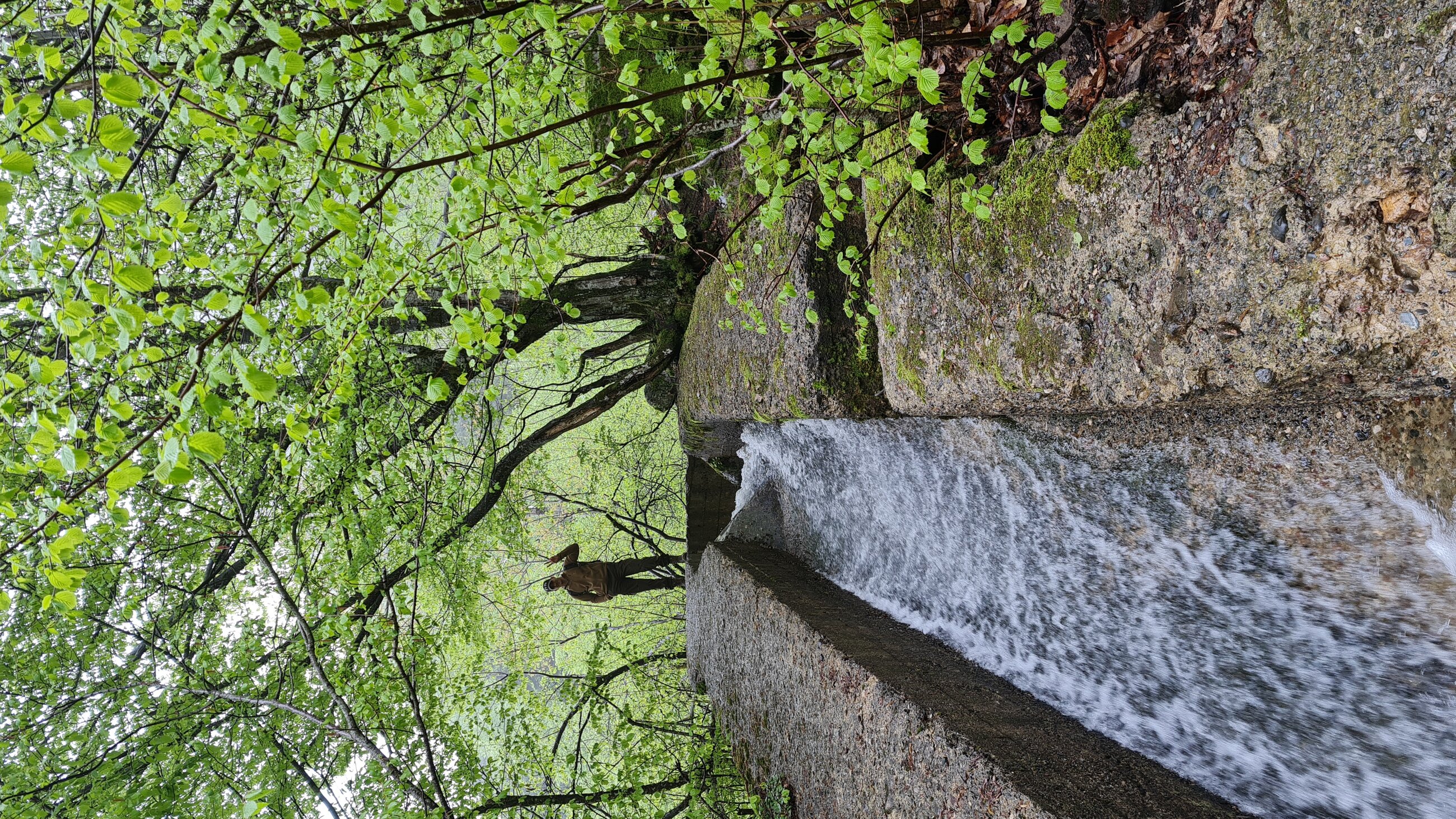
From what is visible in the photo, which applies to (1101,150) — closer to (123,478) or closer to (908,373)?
(908,373)

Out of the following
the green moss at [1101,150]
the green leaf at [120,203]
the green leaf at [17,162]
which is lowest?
the green leaf at [120,203]

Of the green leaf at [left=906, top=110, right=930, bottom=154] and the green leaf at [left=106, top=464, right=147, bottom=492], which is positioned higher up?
the green leaf at [left=906, top=110, right=930, bottom=154]

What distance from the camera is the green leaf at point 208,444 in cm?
165

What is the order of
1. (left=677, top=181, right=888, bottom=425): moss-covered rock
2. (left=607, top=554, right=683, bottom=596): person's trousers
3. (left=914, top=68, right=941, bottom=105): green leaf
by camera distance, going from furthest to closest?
(left=607, top=554, right=683, bottom=596): person's trousers → (left=677, top=181, right=888, bottom=425): moss-covered rock → (left=914, top=68, right=941, bottom=105): green leaf

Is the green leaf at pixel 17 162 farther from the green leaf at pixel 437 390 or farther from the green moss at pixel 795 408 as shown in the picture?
the green moss at pixel 795 408

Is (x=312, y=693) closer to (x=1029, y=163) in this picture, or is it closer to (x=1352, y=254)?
(x=1029, y=163)

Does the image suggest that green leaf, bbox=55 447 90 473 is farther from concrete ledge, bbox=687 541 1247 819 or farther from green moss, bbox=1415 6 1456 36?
green moss, bbox=1415 6 1456 36

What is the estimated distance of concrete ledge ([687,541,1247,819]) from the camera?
2119 mm

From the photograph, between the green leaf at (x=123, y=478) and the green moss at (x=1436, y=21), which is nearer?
the green moss at (x=1436, y=21)

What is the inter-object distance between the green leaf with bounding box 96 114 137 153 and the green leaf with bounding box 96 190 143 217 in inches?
3.5

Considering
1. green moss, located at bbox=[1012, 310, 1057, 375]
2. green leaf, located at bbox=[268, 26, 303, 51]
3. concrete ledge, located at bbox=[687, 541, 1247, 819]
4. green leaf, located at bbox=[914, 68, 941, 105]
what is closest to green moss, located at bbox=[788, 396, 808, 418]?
concrete ledge, located at bbox=[687, 541, 1247, 819]

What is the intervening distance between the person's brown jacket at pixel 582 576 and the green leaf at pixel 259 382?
20.3 ft

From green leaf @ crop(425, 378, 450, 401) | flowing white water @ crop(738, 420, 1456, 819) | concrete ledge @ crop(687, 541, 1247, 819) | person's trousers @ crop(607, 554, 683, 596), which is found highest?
green leaf @ crop(425, 378, 450, 401)

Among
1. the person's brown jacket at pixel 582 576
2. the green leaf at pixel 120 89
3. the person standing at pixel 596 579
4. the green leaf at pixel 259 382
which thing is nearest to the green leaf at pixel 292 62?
the green leaf at pixel 120 89
